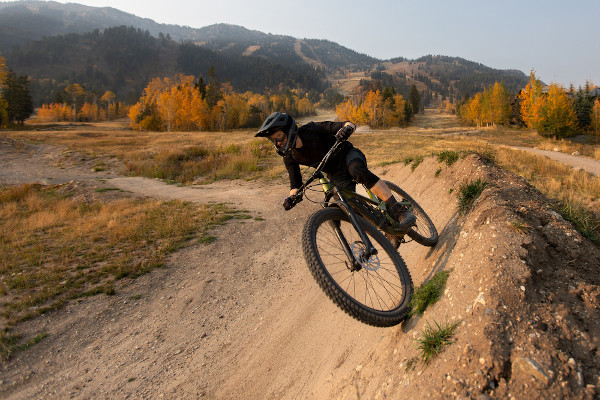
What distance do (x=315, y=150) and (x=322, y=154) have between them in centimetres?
18

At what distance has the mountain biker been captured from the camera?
4.50 meters

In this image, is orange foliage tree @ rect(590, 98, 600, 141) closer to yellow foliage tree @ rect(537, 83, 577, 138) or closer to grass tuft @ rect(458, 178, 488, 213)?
yellow foliage tree @ rect(537, 83, 577, 138)

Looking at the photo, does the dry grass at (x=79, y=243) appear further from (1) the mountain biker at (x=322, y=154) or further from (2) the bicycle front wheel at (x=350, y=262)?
(2) the bicycle front wheel at (x=350, y=262)

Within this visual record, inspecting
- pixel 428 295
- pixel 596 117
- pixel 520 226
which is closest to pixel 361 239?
pixel 428 295

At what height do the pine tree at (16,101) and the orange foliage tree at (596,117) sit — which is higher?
the orange foliage tree at (596,117)

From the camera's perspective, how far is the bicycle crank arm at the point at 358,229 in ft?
12.9

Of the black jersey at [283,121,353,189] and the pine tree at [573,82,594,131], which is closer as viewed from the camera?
the black jersey at [283,121,353,189]

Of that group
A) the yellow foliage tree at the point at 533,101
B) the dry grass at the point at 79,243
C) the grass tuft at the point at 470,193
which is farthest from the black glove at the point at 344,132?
the yellow foliage tree at the point at 533,101

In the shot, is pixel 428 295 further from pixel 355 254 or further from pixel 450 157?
pixel 450 157

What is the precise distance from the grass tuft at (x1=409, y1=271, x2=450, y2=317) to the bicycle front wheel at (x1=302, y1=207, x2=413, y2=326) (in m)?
0.10

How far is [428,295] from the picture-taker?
3721mm

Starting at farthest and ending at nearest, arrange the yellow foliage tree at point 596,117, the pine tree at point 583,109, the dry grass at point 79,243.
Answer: the pine tree at point 583,109
the yellow foliage tree at point 596,117
the dry grass at point 79,243

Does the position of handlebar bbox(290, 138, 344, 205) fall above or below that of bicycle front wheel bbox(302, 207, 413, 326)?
above

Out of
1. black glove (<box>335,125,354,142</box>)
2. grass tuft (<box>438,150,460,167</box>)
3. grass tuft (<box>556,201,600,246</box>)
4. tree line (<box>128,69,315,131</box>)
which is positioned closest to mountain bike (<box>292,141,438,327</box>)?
black glove (<box>335,125,354,142</box>)
